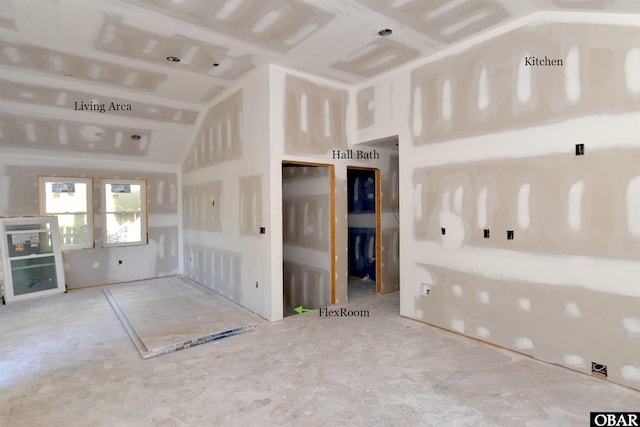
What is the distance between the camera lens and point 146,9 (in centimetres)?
298

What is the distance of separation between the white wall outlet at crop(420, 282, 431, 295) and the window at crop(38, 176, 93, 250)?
19.6ft

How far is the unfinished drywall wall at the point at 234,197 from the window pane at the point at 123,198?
3.52ft

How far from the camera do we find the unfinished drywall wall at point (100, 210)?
18.6 ft

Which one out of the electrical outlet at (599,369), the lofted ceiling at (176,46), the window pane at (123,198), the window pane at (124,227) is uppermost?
the lofted ceiling at (176,46)

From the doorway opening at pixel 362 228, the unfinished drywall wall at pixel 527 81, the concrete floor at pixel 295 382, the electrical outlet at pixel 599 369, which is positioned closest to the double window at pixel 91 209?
the concrete floor at pixel 295 382

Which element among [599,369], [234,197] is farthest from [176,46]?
[599,369]

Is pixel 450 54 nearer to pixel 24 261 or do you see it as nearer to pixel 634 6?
pixel 634 6

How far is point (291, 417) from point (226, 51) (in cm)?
371

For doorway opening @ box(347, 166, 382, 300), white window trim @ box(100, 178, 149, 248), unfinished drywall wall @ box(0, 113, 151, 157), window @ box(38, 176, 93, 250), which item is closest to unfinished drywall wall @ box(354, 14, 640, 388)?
doorway opening @ box(347, 166, 382, 300)

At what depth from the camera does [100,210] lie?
6387 mm

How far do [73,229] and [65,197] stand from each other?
602 millimetres

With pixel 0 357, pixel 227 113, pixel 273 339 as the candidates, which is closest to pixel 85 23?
pixel 227 113

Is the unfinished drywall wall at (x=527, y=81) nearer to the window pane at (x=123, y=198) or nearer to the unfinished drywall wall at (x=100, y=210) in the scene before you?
the unfinished drywall wall at (x=100, y=210)

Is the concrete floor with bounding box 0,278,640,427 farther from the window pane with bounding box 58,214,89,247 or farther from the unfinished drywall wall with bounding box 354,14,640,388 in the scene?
the window pane with bounding box 58,214,89,247
